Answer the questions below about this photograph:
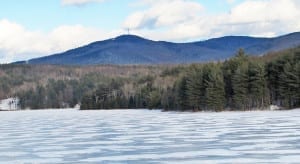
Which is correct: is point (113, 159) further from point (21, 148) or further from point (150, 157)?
point (21, 148)

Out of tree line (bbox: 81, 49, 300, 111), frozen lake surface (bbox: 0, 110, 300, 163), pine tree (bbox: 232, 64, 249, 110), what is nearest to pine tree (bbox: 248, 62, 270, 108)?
tree line (bbox: 81, 49, 300, 111)

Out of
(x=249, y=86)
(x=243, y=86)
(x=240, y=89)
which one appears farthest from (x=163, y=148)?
(x=249, y=86)

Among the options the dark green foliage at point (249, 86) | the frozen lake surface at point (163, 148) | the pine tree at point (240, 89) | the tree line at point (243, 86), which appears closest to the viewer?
the frozen lake surface at point (163, 148)

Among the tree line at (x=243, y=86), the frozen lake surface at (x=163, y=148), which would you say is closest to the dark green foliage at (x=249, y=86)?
the tree line at (x=243, y=86)

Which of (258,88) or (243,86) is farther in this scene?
(243,86)

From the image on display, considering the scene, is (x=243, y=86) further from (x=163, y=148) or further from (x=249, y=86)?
(x=163, y=148)

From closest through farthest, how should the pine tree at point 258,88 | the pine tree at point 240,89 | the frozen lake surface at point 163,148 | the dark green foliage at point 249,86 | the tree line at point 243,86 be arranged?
the frozen lake surface at point 163,148 → the dark green foliage at point 249,86 → the tree line at point 243,86 → the pine tree at point 258,88 → the pine tree at point 240,89

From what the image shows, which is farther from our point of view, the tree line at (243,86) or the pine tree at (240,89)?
the pine tree at (240,89)

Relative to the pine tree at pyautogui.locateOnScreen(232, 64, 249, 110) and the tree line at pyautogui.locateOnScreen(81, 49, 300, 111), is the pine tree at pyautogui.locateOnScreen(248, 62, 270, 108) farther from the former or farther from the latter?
the pine tree at pyautogui.locateOnScreen(232, 64, 249, 110)

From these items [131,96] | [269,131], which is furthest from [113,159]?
[131,96]

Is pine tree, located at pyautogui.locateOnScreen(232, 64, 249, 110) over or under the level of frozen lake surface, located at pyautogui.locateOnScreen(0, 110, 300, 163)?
over

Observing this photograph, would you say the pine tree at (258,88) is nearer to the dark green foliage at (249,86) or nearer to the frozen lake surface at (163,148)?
the dark green foliage at (249,86)

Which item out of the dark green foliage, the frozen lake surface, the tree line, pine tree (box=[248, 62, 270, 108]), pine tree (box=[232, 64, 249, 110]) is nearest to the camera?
the frozen lake surface

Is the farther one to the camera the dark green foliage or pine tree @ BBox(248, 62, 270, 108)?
pine tree @ BBox(248, 62, 270, 108)
